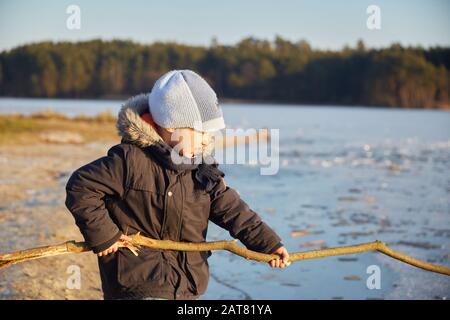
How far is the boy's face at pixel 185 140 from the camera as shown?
3.05 metres

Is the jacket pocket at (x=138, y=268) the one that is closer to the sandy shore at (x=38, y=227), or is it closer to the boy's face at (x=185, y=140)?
the boy's face at (x=185, y=140)

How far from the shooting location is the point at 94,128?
81.0 ft

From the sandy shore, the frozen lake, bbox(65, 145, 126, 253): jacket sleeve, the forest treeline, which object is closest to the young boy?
bbox(65, 145, 126, 253): jacket sleeve

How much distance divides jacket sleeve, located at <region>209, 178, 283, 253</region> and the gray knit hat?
32 centimetres

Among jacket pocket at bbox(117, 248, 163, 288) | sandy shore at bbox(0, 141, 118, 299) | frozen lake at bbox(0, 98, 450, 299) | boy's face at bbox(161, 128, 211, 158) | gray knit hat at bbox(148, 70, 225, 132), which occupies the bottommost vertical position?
frozen lake at bbox(0, 98, 450, 299)

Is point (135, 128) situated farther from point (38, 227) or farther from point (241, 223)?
point (38, 227)

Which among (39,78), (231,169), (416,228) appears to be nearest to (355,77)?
(39,78)

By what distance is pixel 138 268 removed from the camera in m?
2.94

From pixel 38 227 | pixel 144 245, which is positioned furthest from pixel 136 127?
pixel 38 227

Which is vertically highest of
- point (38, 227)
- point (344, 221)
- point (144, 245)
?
point (144, 245)

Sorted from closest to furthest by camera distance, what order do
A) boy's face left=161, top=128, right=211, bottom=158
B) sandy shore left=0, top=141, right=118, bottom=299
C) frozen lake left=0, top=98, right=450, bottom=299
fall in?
boy's face left=161, top=128, right=211, bottom=158, sandy shore left=0, top=141, right=118, bottom=299, frozen lake left=0, top=98, right=450, bottom=299

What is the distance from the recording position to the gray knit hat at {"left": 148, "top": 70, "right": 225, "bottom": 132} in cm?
302

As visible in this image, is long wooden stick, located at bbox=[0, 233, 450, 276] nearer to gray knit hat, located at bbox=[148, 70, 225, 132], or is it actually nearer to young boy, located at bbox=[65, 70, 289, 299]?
young boy, located at bbox=[65, 70, 289, 299]

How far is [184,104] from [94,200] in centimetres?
62
